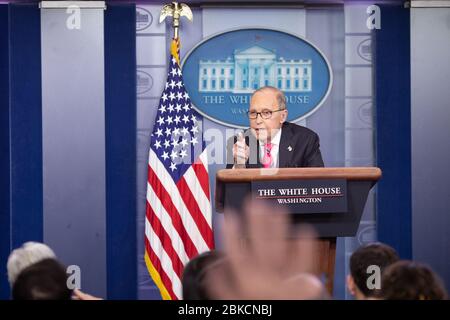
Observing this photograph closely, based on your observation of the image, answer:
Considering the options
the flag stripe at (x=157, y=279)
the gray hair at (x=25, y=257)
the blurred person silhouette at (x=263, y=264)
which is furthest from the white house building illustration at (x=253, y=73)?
the blurred person silhouette at (x=263, y=264)

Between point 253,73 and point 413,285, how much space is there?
3.51 metres

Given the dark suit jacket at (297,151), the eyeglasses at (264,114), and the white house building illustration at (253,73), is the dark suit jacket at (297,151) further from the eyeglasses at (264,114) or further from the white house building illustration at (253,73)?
the white house building illustration at (253,73)

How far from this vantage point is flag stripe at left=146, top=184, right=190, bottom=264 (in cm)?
504

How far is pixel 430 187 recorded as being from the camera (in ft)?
17.4

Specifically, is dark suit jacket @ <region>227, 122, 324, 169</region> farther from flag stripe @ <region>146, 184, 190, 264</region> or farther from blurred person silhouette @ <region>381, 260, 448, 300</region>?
blurred person silhouette @ <region>381, 260, 448, 300</region>

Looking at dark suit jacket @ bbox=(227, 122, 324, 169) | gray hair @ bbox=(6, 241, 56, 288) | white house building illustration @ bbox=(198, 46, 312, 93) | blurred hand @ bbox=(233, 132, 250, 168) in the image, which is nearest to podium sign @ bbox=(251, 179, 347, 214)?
blurred hand @ bbox=(233, 132, 250, 168)

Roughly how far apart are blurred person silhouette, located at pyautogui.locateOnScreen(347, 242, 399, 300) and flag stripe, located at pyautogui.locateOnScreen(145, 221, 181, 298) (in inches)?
95.8

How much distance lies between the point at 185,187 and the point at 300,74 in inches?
44.5

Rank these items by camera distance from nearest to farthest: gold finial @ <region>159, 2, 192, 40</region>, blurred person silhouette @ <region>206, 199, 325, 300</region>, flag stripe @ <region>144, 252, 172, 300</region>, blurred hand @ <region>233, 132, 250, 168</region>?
1. blurred person silhouette @ <region>206, 199, 325, 300</region>
2. blurred hand @ <region>233, 132, 250, 168</region>
3. flag stripe @ <region>144, 252, 172, 300</region>
4. gold finial @ <region>159, 2, 192, 40</region>

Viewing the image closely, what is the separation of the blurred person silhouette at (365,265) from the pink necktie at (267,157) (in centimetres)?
125

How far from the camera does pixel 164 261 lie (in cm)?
504

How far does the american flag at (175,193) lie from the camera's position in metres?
5.04

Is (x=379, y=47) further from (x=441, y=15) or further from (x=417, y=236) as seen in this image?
(x=417, y=236)

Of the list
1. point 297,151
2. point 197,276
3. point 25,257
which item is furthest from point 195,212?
point 197,276
